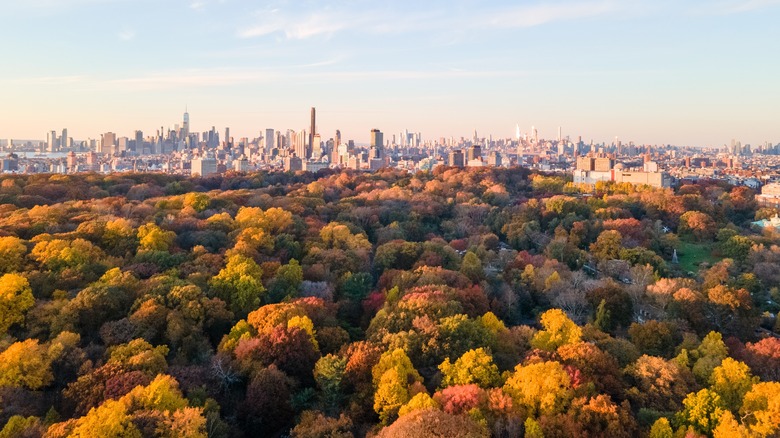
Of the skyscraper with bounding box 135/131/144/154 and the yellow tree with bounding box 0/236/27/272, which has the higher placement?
the skyscraper with bounding box 135/131/144/154

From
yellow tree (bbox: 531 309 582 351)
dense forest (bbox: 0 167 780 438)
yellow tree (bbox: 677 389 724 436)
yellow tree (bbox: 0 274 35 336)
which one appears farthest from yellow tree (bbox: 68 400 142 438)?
yellow tree (bbox: 677 389 724 436)

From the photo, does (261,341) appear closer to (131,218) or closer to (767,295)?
(131,218)

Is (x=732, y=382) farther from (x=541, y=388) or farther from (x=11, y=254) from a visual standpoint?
(x=11, y=254)

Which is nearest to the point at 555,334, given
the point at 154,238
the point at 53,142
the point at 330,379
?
the point at 330,379

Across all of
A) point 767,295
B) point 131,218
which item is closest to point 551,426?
point 767,295

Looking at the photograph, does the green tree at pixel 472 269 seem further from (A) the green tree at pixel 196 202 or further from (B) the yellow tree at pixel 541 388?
(A) the green tree at pixel 196 202

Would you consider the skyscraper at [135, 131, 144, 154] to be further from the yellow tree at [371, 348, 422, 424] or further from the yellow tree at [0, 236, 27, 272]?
the yellow tree at [371, 348, 422, 424]
